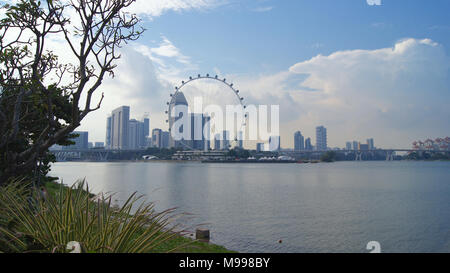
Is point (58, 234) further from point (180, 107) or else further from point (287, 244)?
point (180, 107)

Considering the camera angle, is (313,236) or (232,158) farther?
(232,158)

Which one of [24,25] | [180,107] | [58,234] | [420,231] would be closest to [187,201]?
[420,231]

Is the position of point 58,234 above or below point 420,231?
above

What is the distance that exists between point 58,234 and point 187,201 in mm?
22766

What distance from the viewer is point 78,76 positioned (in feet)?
29.5

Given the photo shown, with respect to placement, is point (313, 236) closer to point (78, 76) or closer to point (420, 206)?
point (78, 76)

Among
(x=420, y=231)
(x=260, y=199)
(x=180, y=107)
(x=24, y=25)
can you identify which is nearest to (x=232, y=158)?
(x=180, y=107)

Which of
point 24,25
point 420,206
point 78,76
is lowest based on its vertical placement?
point 420,206
